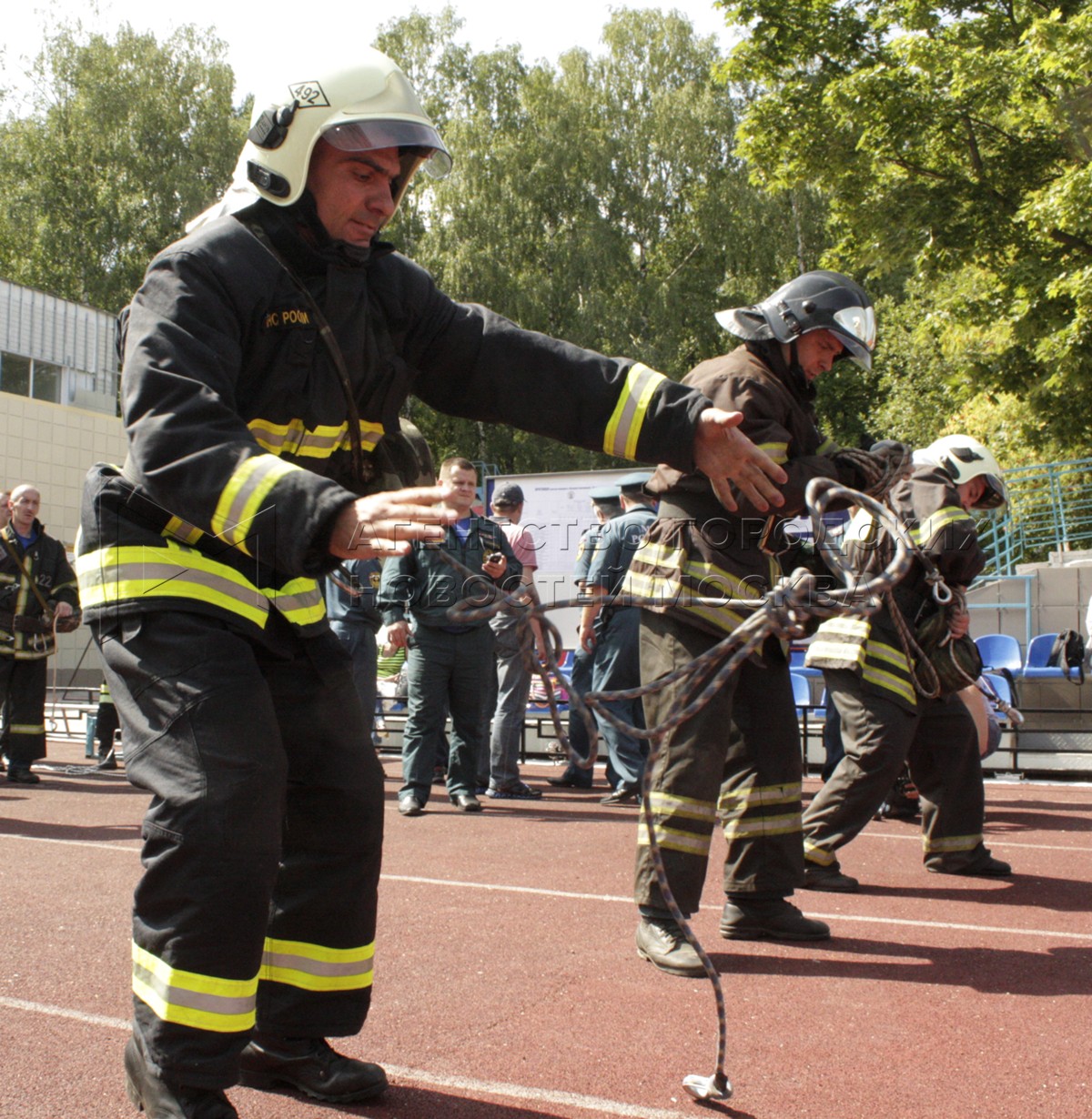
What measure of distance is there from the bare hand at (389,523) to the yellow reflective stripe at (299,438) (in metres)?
0.57

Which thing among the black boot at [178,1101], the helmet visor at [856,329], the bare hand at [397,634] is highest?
the helmet visor at [856,329]

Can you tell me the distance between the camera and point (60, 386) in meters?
27.6

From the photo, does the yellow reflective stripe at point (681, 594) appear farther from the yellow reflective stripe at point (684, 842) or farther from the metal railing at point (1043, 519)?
the metal railing at point (1043, 519)

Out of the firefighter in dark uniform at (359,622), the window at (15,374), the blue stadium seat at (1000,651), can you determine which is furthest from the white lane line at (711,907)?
the window at (15,374)

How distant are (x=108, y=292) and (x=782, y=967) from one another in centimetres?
3529

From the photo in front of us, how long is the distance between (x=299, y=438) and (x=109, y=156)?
1420 inches

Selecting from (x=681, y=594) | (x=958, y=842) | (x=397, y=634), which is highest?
(x=681, y=594)

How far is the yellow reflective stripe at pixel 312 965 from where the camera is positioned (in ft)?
9.68

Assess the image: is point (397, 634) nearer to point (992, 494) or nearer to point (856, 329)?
point (992, 494)

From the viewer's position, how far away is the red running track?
3000 millimetres

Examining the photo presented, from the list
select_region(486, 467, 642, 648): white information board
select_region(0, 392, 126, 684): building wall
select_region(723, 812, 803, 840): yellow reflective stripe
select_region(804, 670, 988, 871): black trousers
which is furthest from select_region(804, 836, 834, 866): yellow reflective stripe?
select_region(0, 392, 126, 684): building wall

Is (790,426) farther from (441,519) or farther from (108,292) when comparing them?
(108,292)

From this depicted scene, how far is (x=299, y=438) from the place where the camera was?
286cm

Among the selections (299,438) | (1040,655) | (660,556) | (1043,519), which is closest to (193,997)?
(299,438)
